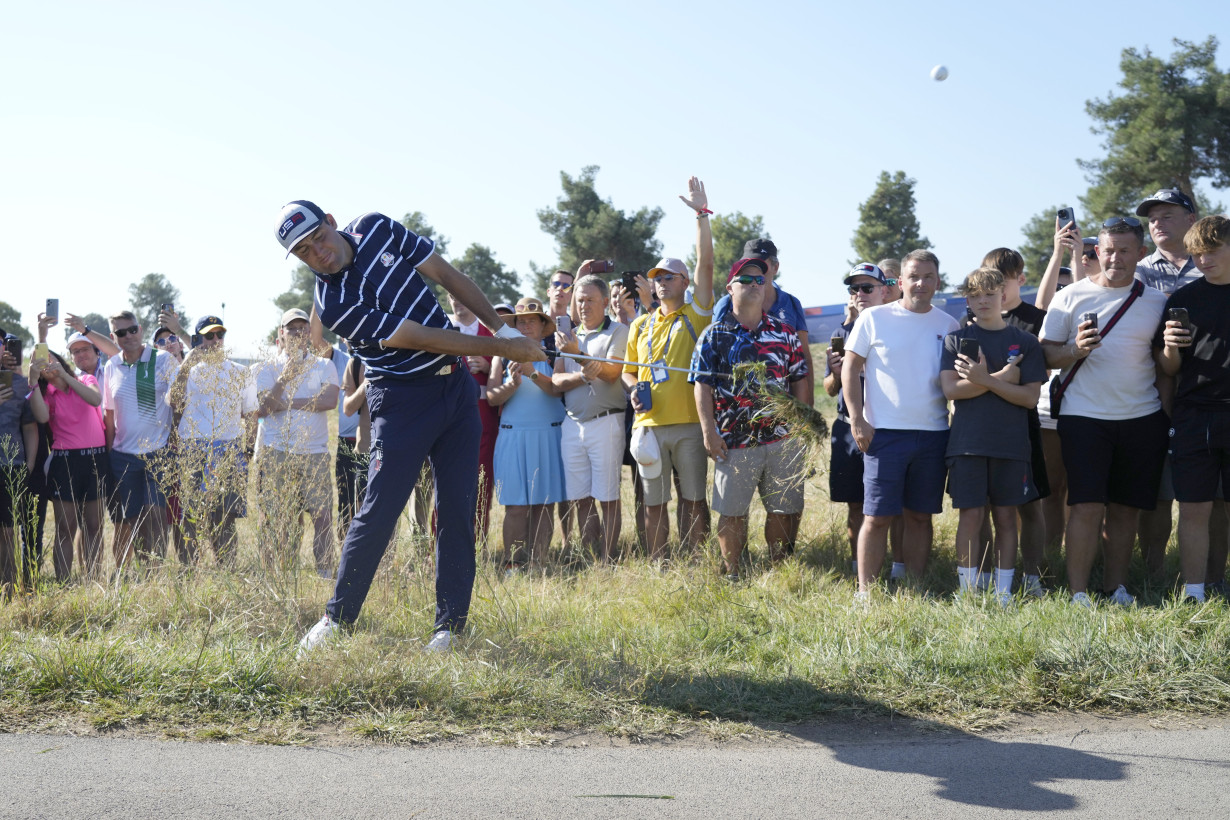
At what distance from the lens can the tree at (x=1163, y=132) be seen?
34.3 metres

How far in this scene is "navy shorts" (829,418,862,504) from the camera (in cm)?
673

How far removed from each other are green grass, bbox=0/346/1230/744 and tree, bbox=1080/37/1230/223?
33.6 m

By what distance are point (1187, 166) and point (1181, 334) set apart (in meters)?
35.0

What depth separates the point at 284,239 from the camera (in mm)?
4520

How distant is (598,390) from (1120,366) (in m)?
3.57

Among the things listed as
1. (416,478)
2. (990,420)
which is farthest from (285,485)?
(990,420)

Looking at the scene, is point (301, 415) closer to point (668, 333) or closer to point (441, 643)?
point (668, 333)

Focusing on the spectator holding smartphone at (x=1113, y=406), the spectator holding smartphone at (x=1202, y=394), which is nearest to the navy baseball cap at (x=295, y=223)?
the spectator holding smartphone at (x=1113, y=406)

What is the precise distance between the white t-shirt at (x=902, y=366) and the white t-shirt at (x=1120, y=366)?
2.61ft

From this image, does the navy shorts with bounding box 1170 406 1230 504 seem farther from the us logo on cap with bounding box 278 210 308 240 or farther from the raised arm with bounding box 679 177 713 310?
the us logo on cap with bounding box 278 210 308 240

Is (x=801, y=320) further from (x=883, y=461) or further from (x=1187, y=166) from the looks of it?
(x=1187, y=166)

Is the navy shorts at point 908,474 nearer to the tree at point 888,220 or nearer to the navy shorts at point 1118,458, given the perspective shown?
the navy shorts at point 1118,458

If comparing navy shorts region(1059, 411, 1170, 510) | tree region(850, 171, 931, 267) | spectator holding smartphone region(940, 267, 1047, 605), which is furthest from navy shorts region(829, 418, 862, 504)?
tree region(850, 171, 931, 267)

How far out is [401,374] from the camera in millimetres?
4848
